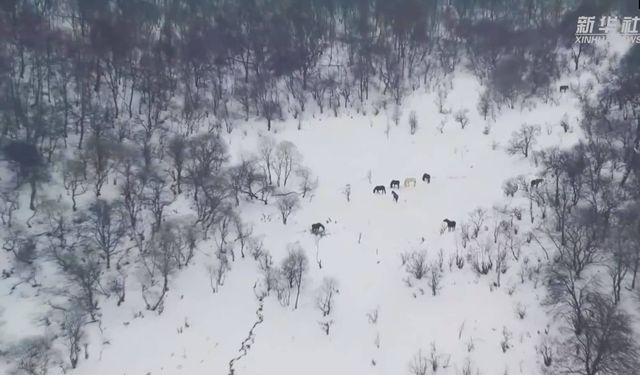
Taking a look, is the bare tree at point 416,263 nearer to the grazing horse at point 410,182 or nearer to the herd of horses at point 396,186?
the herd of horses at point 396,186

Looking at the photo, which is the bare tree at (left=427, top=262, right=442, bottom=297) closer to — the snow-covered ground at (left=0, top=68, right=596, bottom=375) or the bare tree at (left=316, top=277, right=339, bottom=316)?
the snow-covered ground at (left=0, top=68, right=596, bottom=375)

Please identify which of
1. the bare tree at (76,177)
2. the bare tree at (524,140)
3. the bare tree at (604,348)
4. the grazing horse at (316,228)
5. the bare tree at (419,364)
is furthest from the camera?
the bare tree at (524,140)

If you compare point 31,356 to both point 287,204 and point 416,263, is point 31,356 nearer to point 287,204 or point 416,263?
point 287,204

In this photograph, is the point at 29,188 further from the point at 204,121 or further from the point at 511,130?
the point at 511,130

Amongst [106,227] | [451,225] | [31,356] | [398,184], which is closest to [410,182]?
[398,184]

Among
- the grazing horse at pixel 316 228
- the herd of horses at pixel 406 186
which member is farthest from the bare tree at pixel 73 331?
the herd of horses at pixel 406 186

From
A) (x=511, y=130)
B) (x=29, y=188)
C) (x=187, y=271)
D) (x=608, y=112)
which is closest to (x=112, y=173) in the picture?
(x=29, y=188)

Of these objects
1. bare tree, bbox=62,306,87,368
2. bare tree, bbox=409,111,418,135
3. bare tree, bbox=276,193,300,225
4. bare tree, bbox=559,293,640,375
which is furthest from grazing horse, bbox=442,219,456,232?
bare tree, bbox=62,306,87,368

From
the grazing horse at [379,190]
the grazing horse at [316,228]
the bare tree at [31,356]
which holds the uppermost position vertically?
the grazing horse at [379,190]
